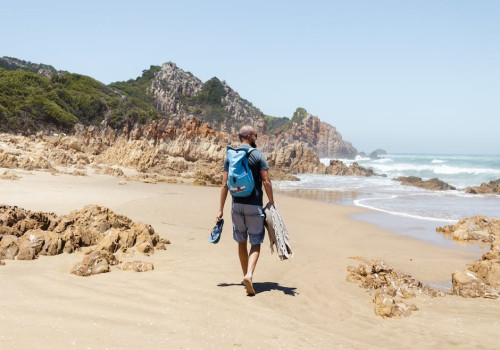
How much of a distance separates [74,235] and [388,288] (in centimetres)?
473

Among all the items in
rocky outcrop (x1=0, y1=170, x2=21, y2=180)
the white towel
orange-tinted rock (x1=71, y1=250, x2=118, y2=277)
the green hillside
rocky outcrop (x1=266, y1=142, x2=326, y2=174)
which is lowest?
orange-tinted rock (x1=71, y1=250, x2=118, y2=277)

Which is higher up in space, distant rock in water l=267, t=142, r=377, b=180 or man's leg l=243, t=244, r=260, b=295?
distant rock in water l=267, t=142, r=377, b=180

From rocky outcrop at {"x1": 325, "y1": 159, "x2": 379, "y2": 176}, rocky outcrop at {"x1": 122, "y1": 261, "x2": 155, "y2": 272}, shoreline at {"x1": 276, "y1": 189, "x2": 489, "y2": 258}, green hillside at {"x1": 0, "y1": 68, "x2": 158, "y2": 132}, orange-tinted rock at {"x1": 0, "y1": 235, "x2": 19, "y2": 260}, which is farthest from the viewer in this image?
rocky outcrop at {"x1": 325, "y1": 159, "x2": 379, "y2": 176}

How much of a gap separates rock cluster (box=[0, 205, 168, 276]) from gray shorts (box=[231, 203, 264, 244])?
1939mm

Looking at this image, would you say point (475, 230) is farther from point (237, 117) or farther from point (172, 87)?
point (172, 87)

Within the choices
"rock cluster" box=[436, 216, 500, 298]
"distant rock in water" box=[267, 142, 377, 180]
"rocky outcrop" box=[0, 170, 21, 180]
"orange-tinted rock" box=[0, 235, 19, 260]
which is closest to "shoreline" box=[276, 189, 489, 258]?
"rock cluster" box=[436, 216, 500, 298]

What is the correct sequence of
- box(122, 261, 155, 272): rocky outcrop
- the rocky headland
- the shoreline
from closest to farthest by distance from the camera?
box(122, 261, 155, 272): rocky outcrop → the shoreline → the rocky headland

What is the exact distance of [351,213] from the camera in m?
14.7

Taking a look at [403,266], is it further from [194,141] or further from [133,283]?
[194,141]

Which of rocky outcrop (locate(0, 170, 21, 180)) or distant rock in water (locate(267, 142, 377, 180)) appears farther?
distant rock in water (locate(267, 142, 377, 180))

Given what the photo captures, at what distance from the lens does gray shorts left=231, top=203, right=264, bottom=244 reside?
4426mm

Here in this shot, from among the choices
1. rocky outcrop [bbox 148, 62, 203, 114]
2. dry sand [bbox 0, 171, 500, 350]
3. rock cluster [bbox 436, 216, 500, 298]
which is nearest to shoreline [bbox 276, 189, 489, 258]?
rock cluster [bbox 436, 216, 500, 298]

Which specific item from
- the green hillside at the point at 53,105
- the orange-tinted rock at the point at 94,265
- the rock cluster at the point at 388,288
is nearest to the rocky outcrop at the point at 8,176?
the orange-tinted rock at the point at 94,265

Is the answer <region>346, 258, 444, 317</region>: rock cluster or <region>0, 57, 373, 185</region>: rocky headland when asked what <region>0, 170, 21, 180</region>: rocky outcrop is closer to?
<region>0, 57, 373, 185</region>: rocky headland
